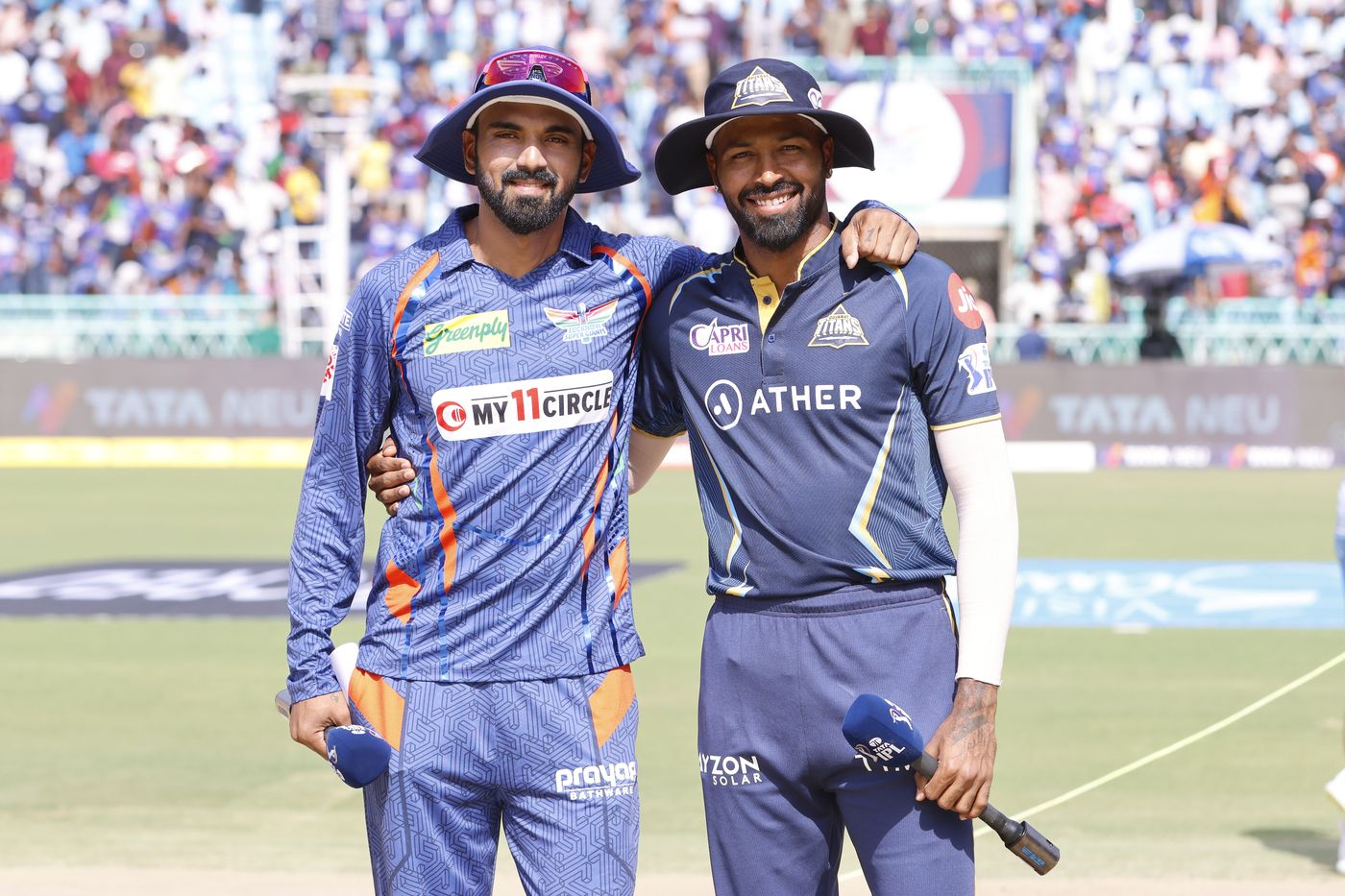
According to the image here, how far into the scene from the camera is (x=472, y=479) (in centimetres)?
373

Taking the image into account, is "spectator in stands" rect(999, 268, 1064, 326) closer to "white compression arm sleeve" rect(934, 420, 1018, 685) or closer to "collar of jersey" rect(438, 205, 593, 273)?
"collar of jersey" rect(438, 205, 593, 273)

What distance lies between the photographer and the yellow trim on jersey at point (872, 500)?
3617 mm

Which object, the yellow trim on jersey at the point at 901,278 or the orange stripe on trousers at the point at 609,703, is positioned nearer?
the yellow trim on jersey at the point at 901,278

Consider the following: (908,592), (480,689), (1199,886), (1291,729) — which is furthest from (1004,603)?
(1291,729)

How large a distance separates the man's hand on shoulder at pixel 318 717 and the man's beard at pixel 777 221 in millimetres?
1240

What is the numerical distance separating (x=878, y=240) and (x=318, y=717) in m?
1.45

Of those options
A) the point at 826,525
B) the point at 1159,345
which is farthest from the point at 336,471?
the point at 1159,345

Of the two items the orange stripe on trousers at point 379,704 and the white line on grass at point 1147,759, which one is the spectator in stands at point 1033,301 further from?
the orange stripe on trousers at point 379,704

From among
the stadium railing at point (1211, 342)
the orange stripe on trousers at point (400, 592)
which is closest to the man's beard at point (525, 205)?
the orange stripe on trousers at point (400, 592)

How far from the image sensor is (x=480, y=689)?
3.74m

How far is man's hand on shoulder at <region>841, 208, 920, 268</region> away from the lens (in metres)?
3.66

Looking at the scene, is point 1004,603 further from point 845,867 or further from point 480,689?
point 845,867

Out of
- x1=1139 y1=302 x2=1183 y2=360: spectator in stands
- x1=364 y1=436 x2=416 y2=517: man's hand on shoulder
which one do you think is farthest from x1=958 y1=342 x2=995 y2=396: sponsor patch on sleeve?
x1=1139 y1=302 x2=1183 y2=360: spectator in stands

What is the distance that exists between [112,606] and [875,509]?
29.5 ft
